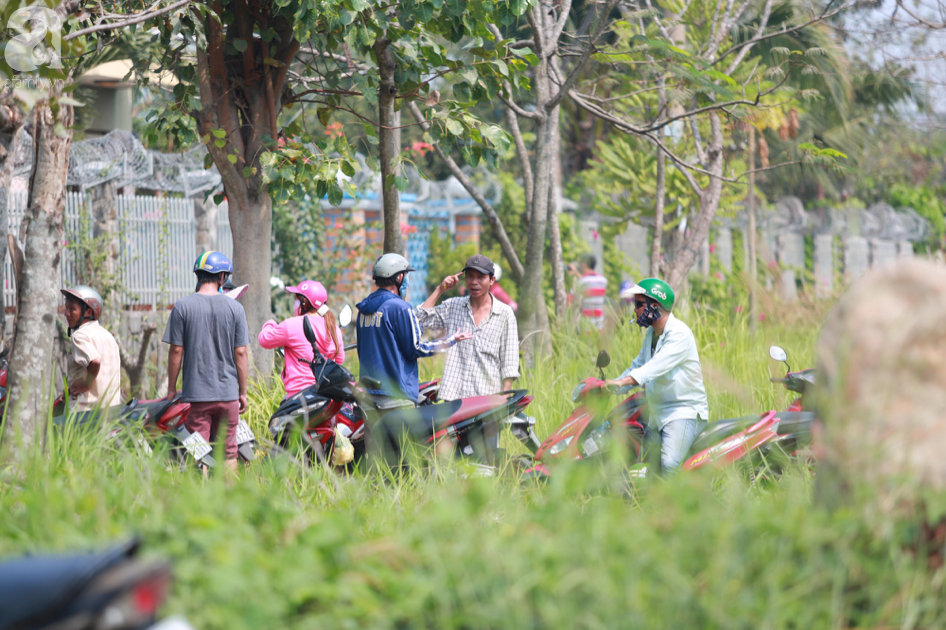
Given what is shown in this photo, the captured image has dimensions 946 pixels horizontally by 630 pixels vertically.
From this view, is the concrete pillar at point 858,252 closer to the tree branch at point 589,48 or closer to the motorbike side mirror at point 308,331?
the tree branch at point 589,48

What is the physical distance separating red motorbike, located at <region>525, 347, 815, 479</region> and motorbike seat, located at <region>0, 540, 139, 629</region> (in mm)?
3100

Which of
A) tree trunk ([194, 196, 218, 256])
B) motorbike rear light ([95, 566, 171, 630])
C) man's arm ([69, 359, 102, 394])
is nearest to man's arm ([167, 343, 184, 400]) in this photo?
man's arm ([69, 359, 102, 394])

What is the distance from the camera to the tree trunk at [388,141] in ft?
22.9

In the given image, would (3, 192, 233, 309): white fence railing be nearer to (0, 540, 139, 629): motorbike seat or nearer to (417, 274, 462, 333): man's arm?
(417, 274, 462, 333): man's arm

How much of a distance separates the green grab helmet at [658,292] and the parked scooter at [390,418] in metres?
0.98

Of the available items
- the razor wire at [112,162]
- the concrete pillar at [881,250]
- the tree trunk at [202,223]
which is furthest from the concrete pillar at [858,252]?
the razor wire at [112,162]

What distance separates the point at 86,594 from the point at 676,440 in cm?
386

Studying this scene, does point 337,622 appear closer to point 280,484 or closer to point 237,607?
point 237,607

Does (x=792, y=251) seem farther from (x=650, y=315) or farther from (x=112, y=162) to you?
(x=650, y=315)

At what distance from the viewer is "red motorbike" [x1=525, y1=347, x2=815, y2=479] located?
506 cm

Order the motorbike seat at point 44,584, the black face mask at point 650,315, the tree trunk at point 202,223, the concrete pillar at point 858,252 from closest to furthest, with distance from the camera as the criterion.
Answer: the motorbike seat at point 44,584
the black face mask at point 650,315
the tree trunk at point 202,223
the concrete pillar at point 858,252

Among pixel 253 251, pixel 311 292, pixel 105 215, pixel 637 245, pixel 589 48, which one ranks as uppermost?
pixel 589 48

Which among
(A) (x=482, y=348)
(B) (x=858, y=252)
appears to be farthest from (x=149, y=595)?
(B) (x=858, y=252)

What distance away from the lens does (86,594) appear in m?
1.97
